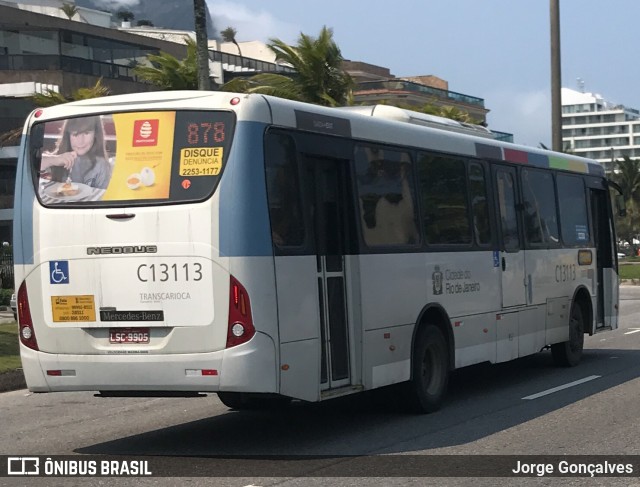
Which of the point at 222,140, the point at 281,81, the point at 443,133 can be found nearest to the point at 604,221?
the point at 443,133

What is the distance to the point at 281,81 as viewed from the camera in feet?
105

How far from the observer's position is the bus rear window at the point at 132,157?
31.2ft

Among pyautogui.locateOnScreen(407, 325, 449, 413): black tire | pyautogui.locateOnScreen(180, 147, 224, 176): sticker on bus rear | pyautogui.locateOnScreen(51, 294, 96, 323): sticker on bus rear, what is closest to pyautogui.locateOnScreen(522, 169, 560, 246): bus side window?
pyautogui.locateOnScreen(407, 325, 449, 413): black tire

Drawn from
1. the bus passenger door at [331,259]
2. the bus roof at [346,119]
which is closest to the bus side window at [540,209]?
the bus roof at [346,119]

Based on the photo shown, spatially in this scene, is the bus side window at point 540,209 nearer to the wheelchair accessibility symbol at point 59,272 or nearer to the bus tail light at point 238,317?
the bus tail light at point 238,317

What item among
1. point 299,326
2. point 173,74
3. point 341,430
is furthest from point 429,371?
point 173,74

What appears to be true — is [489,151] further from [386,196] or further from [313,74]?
[313,74]

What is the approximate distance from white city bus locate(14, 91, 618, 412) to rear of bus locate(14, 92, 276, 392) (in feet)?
0.04

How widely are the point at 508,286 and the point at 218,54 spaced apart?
50649 mm

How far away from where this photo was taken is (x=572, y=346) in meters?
16.6

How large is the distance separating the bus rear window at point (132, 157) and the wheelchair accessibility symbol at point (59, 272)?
53cm

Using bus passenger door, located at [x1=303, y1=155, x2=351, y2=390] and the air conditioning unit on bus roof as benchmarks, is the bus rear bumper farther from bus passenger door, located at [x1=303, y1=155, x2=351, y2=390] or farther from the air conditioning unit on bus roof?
the air conditioning unit on bus roof

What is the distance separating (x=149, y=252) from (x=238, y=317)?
964mm

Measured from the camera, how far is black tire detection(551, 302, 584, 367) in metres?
16.4
